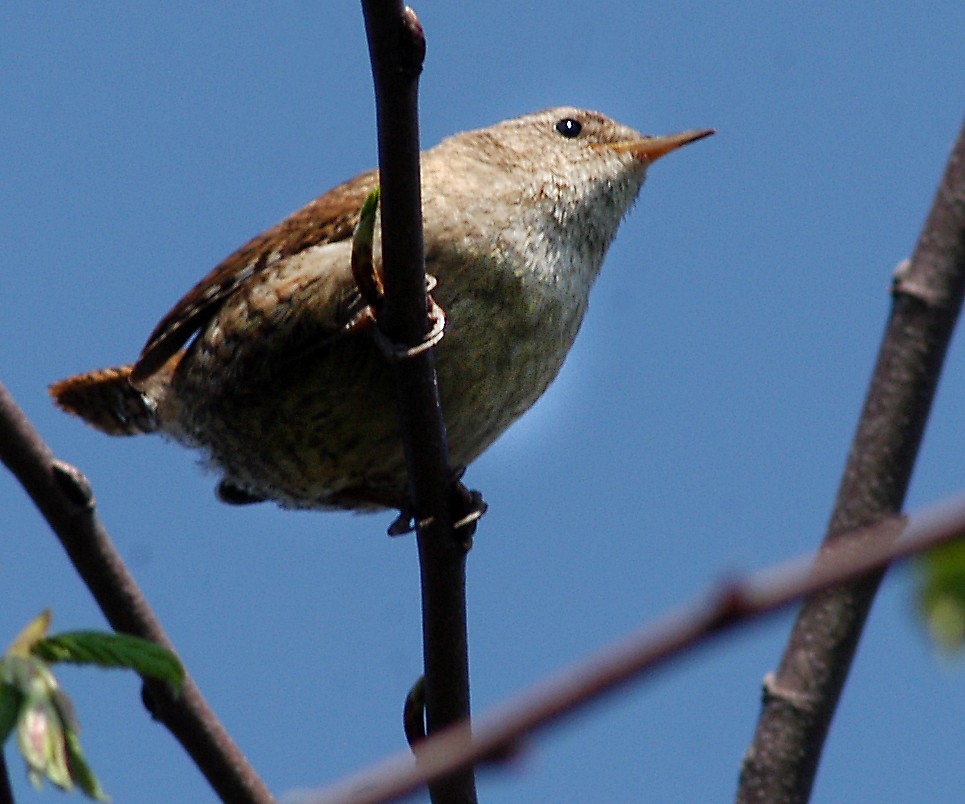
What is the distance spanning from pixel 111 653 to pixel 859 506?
126cm

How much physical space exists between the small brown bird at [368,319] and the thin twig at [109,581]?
2.51ft

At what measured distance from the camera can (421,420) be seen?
2439mm

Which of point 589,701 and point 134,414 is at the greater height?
point 134,414

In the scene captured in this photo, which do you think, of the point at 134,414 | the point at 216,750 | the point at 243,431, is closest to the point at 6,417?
the point at 216,750

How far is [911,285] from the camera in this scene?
1913 millimetres

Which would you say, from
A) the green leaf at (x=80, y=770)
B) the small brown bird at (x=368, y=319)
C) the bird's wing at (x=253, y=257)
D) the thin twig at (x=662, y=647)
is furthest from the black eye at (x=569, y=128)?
the thin twig at (x=662, y=647)

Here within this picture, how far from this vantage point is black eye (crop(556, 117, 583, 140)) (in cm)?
404

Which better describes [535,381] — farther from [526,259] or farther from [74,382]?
[74,382]

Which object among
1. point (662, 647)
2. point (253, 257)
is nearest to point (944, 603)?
point (662, 647)

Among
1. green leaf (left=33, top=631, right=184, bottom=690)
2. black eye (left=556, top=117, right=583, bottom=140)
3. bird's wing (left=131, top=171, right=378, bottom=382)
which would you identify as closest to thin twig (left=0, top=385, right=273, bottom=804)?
green leaf (left=33, top=631, right=184, bottom=690)

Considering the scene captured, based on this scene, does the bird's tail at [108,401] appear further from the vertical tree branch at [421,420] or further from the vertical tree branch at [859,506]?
the vertical tree branch at [859,506]

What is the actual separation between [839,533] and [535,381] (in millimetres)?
1724

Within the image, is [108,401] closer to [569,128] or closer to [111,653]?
[569,128]

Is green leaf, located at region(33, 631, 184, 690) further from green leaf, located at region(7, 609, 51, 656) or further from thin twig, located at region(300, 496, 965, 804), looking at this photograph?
thin twig, located at region(300, 496, 965, 804)
